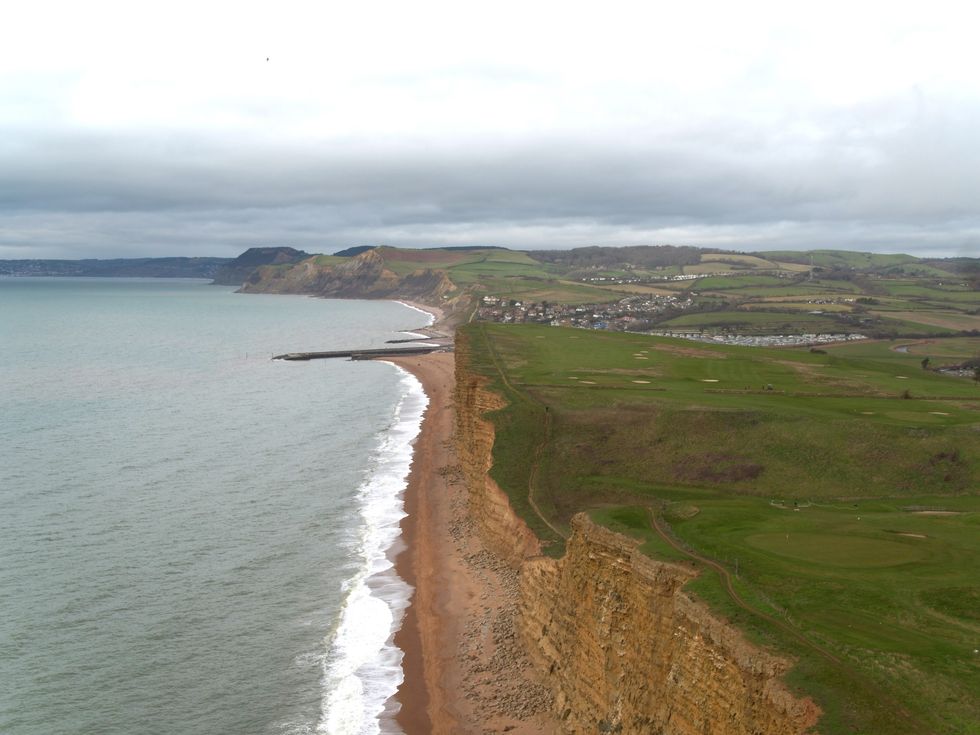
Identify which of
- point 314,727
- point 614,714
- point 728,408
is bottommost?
point 314,727

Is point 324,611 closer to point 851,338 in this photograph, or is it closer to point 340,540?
point 340,540

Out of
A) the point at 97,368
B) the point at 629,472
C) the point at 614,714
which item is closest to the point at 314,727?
the point at 614,714

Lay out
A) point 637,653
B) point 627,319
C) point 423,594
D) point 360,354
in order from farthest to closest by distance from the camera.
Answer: point 627,319, point 360,354, point 423,594, point 637,653

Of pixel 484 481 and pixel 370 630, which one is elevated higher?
pixel 484 481

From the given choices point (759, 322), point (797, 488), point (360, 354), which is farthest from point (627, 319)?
point (797, 488)

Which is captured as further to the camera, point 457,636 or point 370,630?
point 370,630

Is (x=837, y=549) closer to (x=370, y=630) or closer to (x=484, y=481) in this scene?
(x=370, y=630)

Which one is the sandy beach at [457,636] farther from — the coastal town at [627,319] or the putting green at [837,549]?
the coastal town at [627,319]
